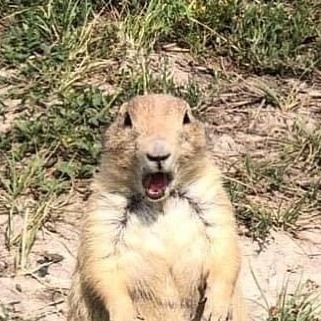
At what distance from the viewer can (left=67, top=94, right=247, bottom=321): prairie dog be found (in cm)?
466

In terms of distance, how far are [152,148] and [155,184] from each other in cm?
20

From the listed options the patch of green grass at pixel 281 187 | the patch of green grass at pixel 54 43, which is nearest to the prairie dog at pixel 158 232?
the patch of green grass at pixel 281 187

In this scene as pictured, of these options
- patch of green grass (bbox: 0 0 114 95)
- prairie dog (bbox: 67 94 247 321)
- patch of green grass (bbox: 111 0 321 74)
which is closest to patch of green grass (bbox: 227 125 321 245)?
patch of green grass (bbox: 111 0 321 74)

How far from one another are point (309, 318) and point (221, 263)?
943mm

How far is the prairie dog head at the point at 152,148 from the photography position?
453 cm

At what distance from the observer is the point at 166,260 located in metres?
4.68

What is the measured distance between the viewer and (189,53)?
Result: 8078mm

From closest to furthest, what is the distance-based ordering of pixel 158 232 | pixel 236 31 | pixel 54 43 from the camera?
pixel 158 232
pixel 54 43
pixel 236 31

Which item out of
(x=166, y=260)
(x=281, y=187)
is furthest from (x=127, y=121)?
(x=281, y=187)

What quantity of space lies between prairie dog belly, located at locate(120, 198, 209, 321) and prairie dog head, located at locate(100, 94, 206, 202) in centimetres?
12

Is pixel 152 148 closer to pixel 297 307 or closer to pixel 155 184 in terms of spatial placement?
pixel 155 184

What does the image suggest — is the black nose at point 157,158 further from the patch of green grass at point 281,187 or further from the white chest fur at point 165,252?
the patch of green grass at point 281,187

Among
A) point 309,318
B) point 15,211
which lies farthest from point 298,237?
point 15,211

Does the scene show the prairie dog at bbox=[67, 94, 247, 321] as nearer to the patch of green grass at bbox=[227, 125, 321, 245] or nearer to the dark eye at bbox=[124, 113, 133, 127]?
the dark eye at bbox=[124, 113, 133, 127]
